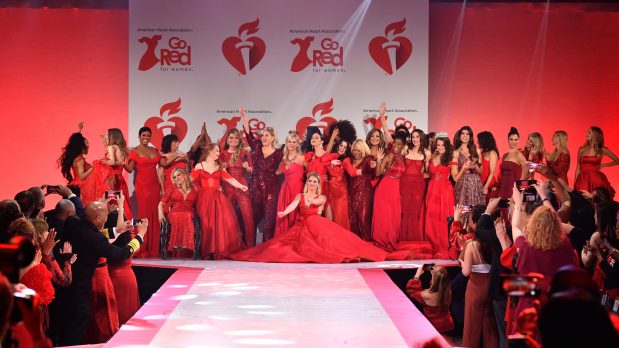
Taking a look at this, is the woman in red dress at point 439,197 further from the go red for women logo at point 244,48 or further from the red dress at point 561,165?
the go red for women logo at point 244,48

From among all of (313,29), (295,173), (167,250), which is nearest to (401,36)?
(313,29)

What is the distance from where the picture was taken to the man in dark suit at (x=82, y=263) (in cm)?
555

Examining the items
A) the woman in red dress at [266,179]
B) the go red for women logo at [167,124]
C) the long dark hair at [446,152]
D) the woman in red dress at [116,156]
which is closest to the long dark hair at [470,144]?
the long dark hair at [446,152]

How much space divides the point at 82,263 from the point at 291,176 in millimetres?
3649

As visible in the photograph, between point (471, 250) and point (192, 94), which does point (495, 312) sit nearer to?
point (471, 250)

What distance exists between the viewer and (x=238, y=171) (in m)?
9.05

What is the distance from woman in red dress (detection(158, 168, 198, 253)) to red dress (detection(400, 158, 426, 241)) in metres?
2.20

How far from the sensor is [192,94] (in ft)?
32.3

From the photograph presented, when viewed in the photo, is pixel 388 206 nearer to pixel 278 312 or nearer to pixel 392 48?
pixel 392 48

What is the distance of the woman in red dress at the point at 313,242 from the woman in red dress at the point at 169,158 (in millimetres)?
1215

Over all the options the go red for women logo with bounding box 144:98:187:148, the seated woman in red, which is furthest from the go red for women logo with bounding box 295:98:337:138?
the seated woman in red

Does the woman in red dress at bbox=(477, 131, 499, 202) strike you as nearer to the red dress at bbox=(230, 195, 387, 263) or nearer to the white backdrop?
the white backdrop

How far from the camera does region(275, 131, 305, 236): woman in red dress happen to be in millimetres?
8945

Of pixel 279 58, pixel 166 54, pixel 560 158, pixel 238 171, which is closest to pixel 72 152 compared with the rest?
pixel 166 54
